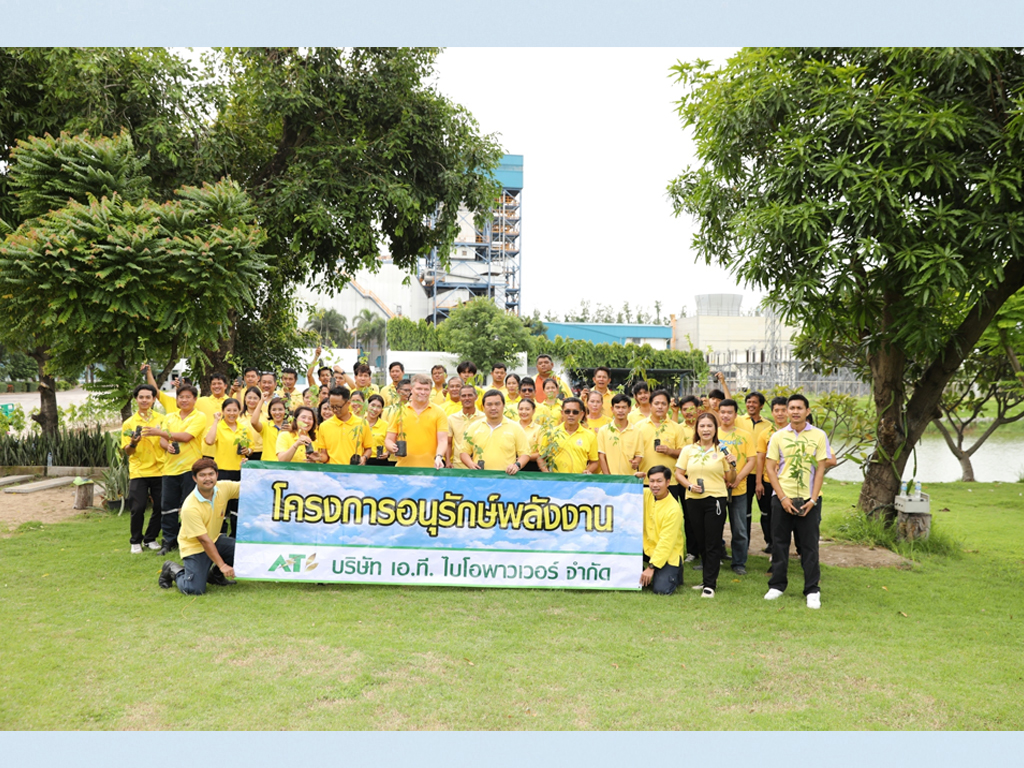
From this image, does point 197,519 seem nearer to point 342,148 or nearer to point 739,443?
point 739,443

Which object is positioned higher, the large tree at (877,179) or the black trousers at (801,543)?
the large tree at (877,179)

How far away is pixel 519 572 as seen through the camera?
20.4ft

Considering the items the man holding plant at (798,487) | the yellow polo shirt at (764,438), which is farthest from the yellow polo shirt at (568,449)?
the yellow polo shirt at (764,438)

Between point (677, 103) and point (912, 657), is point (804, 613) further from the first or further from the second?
point (677, 103)

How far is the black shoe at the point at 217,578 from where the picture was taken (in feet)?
20.3

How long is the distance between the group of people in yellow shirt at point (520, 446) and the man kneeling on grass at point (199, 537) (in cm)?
76

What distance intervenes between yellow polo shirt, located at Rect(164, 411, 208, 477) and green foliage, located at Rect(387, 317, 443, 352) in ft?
160

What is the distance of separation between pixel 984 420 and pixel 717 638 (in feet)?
114

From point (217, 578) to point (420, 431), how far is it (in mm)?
2168

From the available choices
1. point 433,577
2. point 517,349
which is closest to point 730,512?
point 433,577

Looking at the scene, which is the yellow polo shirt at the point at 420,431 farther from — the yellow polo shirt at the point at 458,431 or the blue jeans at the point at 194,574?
the blue jeans at the point at 194,574

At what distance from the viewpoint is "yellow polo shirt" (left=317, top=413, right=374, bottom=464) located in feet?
21.9

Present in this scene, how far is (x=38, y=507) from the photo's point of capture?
1023 cm

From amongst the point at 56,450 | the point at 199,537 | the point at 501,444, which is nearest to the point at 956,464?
the point at 501,444
